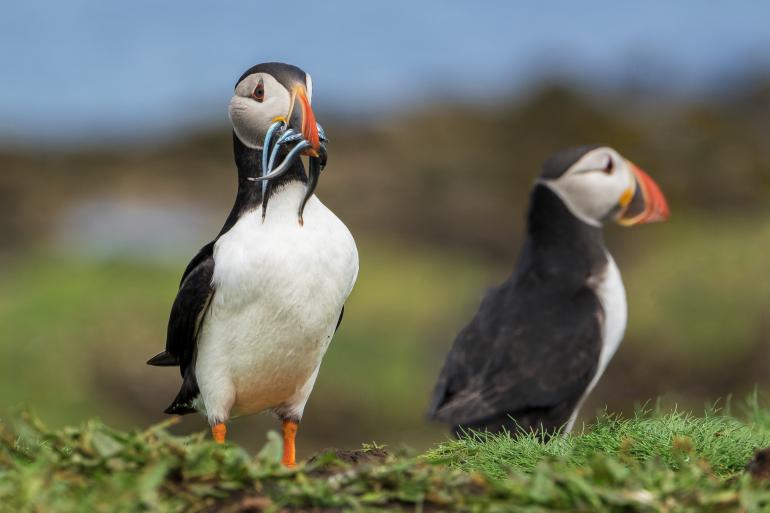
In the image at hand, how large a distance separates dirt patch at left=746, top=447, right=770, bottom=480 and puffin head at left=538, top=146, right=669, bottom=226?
4.15m

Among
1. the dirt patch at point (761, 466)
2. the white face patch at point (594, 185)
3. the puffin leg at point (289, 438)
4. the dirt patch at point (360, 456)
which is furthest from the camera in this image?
the white face patch at point (594, 185)

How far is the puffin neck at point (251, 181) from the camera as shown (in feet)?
17.9

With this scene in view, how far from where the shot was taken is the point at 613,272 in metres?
7.98

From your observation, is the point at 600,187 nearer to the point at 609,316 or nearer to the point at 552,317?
the point at 609,316

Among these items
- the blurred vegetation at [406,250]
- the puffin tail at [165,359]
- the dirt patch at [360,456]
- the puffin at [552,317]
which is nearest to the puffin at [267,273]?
the puffin tail at [165,359]

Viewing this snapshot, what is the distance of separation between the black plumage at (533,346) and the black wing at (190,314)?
1.71m

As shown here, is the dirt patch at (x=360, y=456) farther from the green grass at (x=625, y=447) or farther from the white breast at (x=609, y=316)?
the white breast at (x=609, y=316)

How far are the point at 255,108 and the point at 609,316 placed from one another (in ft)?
10.2

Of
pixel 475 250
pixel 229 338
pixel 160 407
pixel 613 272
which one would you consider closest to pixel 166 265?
pixel 160 407

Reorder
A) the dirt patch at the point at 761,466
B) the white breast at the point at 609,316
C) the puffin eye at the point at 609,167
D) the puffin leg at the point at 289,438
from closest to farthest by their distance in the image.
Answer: the dirt patch at the point at 761,466 < the puffin leg at the point at 289,438 < the white breast at the point at 609,316 < the puffin eye at the point at 609,167

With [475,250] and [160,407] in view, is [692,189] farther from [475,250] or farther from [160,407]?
[160,407]

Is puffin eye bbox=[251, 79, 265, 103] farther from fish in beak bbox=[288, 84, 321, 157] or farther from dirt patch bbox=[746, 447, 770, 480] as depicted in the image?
dirt patch bbox=[746, 447, 770, 480]

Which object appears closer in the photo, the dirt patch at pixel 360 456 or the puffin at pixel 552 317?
the dirt patch at pixel 360 456

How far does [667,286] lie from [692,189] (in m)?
18.8
